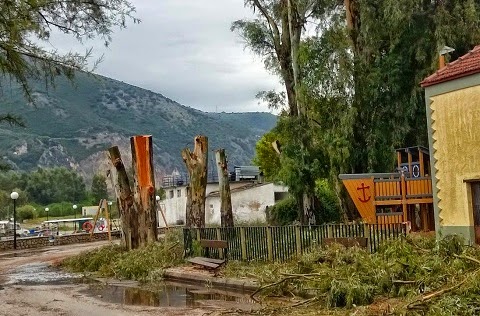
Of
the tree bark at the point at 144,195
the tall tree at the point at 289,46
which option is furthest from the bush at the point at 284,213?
the tree bark at the point at 144,195

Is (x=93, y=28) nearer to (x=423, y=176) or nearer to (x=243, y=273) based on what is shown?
(x=243, y=273)

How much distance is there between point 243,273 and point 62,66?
23.4 ft

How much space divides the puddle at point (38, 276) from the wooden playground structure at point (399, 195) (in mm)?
9986

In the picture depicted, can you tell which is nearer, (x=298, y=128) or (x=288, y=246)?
(x=288, y=246)

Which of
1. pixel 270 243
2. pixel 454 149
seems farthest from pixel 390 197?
pixel 270 243

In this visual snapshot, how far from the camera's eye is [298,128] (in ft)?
103

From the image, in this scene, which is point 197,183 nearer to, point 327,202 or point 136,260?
point 136,260

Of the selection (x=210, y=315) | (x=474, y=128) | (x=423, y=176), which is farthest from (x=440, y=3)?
(x=210, y=315)

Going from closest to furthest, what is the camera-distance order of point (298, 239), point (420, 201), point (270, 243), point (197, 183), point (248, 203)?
point (298, 239) → point (270, 243) → point (420, 201) → point (197, 183) → point (248, 203)

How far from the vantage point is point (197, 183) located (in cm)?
2516

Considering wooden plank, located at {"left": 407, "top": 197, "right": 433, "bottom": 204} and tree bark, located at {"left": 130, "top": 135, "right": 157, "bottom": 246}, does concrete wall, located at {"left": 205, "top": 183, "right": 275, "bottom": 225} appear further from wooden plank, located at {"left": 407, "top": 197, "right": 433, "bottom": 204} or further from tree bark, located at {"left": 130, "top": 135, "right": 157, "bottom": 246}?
wooden plank, located at {"left": 407, "top": 197, "right": 433, "bottom": 204}

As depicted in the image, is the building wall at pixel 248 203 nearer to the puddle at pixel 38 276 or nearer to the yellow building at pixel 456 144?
the puddle at pixel 38 276

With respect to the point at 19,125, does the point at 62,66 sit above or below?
above

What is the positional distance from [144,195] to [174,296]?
29.9 feet
